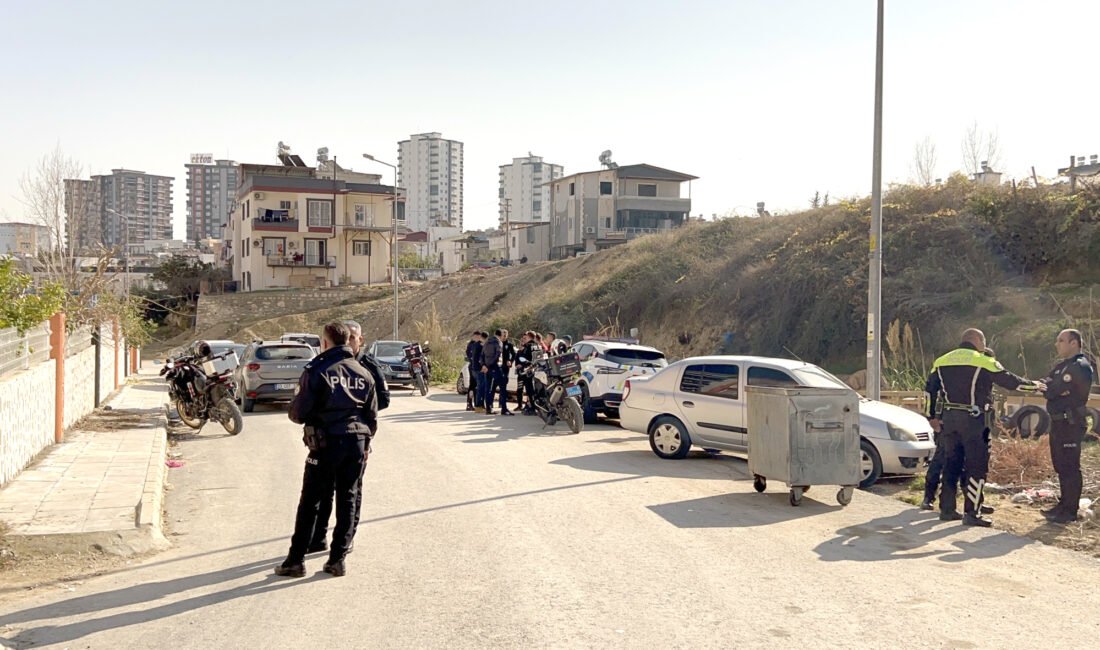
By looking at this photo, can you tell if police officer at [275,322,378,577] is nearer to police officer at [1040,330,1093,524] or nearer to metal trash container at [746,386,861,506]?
metal trash container at [746,386,861,506]

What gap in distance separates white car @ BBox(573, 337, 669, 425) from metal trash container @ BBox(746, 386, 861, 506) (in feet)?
26.6

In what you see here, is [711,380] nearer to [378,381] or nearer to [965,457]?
[965,457]

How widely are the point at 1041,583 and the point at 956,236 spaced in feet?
68.5

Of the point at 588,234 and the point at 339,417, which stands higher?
the point at 588,234

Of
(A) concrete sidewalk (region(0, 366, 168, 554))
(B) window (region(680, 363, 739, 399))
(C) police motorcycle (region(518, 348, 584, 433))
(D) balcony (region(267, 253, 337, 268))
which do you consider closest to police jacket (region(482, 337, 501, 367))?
(C) police motorcycle (region(518, 348, 584, 433))

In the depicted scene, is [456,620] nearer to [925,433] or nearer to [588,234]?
[925,433]

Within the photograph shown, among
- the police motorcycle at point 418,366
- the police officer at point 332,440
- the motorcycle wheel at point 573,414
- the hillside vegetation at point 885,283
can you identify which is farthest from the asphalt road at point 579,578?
the police motorcycle at point 418,366

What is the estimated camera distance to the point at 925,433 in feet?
38.7

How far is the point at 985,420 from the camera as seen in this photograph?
9484 mm

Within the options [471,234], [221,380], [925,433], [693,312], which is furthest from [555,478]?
[471,234]

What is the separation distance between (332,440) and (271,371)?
48.4 feet

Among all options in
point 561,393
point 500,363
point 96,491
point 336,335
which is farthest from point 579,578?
point 500,363

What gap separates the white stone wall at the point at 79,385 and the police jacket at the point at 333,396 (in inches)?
410

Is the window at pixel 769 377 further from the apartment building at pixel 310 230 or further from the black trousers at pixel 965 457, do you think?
the apartment building at pixel 310 230
